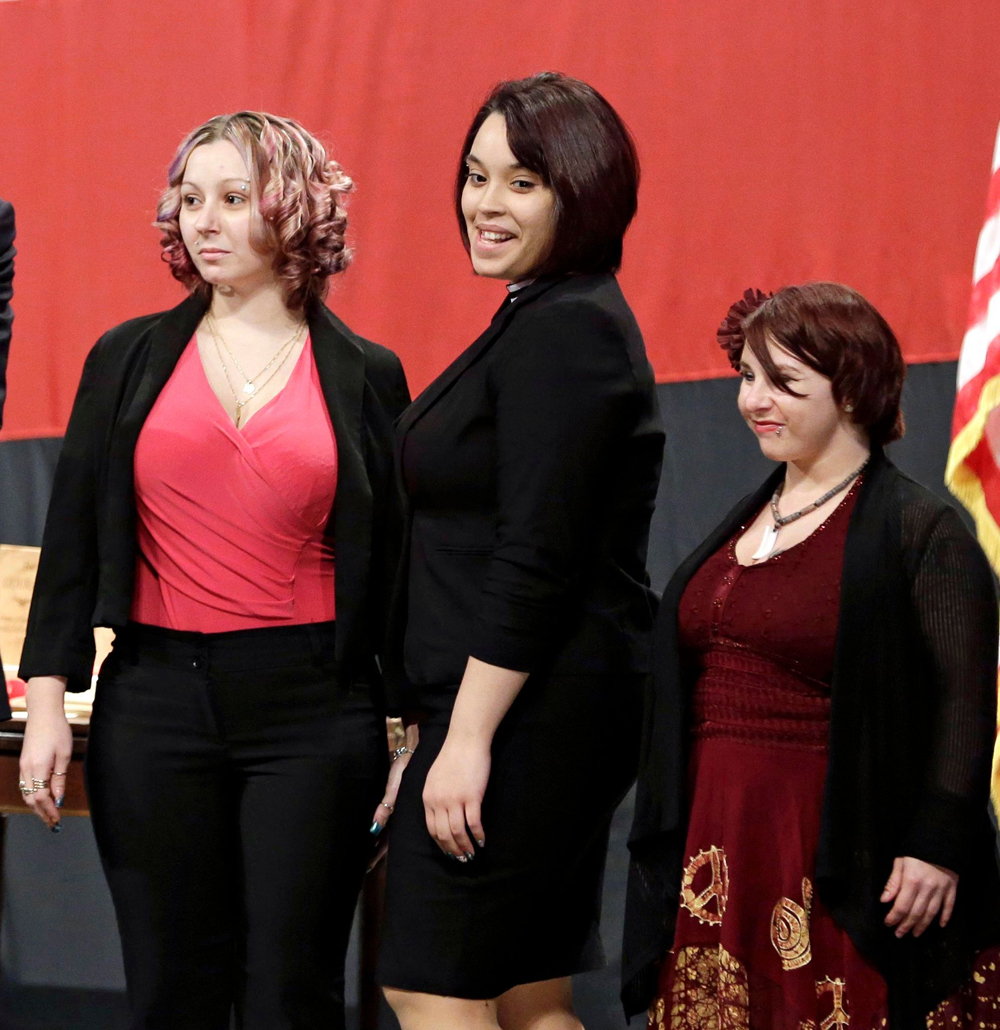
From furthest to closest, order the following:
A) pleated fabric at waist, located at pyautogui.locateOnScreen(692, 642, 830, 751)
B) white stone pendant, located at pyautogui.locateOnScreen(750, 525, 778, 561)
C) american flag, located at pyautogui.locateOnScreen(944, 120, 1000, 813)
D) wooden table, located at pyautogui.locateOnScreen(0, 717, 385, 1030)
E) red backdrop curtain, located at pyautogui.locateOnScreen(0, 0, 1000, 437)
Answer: red backdrop curtain, located at pyautogui.locateOnScreen(0, 0, 1000, 437) → wooden table, located at pyautogui.locateOnScreen(0, 717, 385, 1030) → american flag, located at pyautogui.locateOnScreen(944, 120, 1000, 813) → white stone pendant, located at pyautogui.locateOnScreen(750, 525, 778, 561) → pleated fabric at waist, located at pyautogui.locateOnScreen(692, 642, 830, 751)

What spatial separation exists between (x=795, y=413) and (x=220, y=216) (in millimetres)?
831

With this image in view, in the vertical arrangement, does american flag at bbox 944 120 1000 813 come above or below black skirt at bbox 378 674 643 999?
above

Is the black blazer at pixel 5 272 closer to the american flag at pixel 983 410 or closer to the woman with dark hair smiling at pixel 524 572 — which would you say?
the woman with dark hair smiling at pixel 524 572

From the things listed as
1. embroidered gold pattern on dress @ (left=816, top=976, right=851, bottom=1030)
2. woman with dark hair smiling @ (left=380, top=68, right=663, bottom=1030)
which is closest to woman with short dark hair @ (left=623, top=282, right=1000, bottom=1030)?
embroidered gold pattern on dress @ (left=816, top=976, right=851, bottom=1030)

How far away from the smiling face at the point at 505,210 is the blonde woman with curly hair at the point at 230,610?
1.23ft

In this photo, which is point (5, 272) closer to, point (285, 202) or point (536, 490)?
point (285, 202)

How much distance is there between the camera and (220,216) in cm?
196

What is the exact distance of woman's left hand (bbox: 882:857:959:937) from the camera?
63.1 inches

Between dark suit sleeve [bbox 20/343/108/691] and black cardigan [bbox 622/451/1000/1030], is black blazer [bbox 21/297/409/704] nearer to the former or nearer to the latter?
dark suit sleeve [bbox 20/343/108/691]

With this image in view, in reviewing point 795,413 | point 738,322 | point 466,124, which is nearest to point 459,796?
point 795,413

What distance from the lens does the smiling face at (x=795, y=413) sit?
176 centimetres

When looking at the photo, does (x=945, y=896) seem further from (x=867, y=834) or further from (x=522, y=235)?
(x=522, y=235)

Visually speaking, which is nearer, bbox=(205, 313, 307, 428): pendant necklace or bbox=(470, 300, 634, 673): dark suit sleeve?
bbox=(470, 300, 634, 673): dark suit sleeve

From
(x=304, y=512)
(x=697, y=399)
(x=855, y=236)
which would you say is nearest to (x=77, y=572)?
(x=304, y=512)
